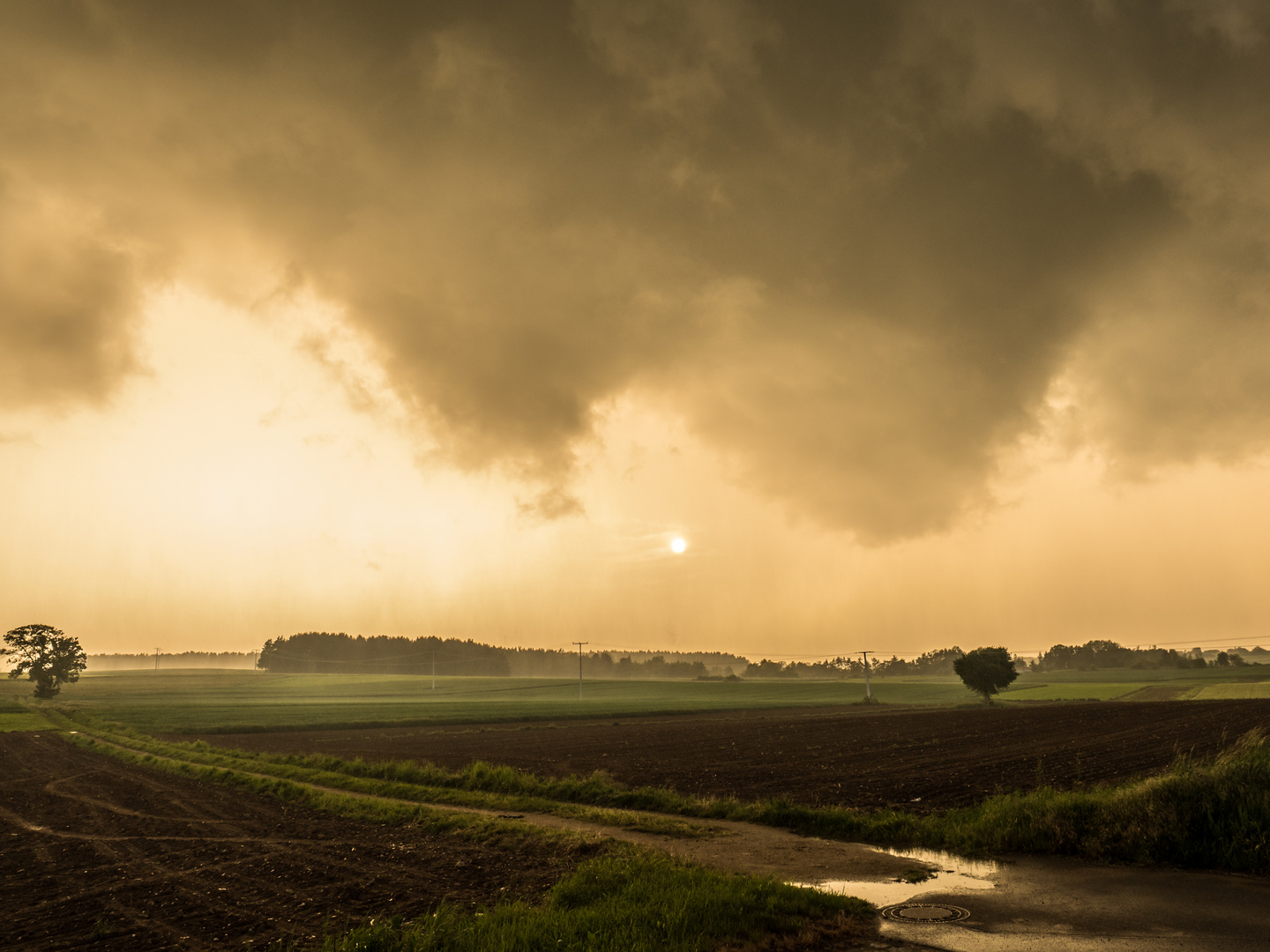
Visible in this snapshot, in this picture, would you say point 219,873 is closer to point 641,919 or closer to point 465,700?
point 641,919

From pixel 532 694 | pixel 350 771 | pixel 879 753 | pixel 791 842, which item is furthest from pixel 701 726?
pixel 532 694

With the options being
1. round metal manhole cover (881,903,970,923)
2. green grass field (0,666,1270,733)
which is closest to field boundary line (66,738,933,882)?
round metal manhole cover (881,903,970,923)

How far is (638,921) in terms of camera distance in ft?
39.0

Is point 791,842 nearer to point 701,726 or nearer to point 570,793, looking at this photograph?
point 570,793

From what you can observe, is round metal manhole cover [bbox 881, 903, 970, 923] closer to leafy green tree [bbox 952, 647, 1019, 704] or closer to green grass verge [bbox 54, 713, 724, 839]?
green grass verge [bbox 54, 713, 724, 839]

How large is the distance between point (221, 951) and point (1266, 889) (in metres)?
18.3

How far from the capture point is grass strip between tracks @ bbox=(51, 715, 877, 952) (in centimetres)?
1114

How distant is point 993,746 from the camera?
4456 cm

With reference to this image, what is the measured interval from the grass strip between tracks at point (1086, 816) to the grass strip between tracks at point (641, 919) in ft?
22.7

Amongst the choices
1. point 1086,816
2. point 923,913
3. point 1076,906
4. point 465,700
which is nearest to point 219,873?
point 923,913

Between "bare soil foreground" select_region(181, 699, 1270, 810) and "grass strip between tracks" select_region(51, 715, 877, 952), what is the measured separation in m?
12.3

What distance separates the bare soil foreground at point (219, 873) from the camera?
1328cm

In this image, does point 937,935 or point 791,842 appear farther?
point 791,842

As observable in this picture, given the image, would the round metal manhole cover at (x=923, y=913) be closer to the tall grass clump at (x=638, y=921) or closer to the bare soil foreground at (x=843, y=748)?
the tall grass clump at (x=638, y=921)
